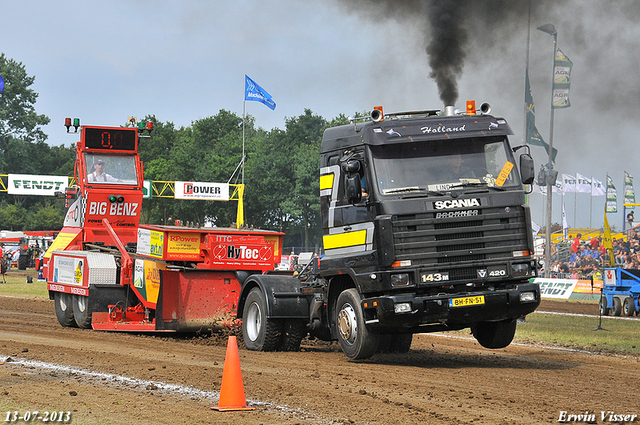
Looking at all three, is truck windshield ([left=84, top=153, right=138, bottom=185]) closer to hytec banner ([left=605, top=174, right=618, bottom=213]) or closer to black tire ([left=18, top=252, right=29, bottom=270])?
black tire ([left=18, top=252, right=29, bottom=270])

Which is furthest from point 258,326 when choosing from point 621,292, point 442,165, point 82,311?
point 621,292

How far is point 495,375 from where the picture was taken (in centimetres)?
978

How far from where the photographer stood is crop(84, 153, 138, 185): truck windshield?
18109 millimetres

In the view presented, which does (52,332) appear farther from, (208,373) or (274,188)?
(274,188)

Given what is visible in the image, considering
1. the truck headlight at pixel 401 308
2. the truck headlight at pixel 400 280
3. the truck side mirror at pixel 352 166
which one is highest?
the truck side mirror at pixel 352 166

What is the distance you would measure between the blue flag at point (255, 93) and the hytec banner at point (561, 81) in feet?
72.7

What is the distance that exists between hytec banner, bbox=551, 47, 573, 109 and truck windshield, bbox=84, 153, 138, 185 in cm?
2480

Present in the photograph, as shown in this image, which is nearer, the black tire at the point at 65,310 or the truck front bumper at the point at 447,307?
the truck front bumper at the point at 447,307

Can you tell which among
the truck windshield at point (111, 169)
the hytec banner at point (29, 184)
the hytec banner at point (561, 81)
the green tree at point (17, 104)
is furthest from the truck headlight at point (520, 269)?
the green tree at point (17, 104)

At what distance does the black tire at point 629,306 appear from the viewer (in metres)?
26.5

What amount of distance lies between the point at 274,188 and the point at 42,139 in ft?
155

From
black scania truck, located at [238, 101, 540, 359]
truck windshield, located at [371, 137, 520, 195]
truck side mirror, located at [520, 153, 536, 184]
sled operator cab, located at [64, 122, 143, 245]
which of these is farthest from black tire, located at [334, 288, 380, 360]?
sled operator cab, located at [64, 122, 143, 245]

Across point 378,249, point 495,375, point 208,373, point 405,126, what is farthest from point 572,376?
point 208,373

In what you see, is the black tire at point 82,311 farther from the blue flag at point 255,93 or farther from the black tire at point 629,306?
the blue flag at point 255,93
